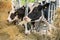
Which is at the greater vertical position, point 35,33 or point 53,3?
point 53,3

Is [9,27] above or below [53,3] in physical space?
below

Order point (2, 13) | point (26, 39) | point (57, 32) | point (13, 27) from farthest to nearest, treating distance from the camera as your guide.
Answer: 1. point (2, 13)
2. point (13, 27)
3. point (26, 39)
4. point (57, 32)

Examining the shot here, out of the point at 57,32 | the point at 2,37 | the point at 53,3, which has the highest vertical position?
the point at 53,3

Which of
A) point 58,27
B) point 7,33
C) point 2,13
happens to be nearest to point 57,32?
point 58,27

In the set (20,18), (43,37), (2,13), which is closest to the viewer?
(43,37)

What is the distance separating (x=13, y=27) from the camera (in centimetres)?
442

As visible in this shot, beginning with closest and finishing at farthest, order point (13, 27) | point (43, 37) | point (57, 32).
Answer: point (57, 32) → point (43, 37) → point (13, 27)

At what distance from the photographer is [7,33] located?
420cm

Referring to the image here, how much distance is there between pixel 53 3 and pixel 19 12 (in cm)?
59

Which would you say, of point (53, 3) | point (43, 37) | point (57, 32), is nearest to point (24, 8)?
point (53, 3)

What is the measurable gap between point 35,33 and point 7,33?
78 cm

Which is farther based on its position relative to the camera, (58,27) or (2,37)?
(2,37)

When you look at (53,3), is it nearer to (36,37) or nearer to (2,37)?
(36,37)

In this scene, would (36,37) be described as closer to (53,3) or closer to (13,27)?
(53,3)
